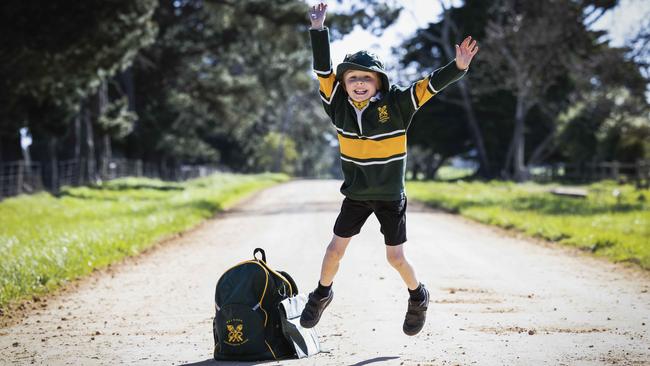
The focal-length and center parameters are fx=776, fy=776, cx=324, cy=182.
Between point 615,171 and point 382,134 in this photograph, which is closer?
point 382,134

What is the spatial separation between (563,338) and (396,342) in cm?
116

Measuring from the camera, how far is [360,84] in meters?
5.37

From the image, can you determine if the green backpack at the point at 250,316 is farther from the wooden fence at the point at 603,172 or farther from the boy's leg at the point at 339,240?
the wooden fence at the point at 603,172

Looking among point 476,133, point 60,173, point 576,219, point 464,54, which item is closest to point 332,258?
point 464,54

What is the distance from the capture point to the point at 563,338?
17.8ft

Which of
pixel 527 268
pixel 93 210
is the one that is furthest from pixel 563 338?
pixel 93 210

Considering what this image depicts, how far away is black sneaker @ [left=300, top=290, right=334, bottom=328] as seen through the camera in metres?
5.32

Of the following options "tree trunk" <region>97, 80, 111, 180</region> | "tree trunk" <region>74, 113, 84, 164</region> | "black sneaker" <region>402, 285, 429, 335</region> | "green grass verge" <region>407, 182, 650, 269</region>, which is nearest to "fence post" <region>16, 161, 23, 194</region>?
"tree trunk" <region>97, 80, 111, 180</region>

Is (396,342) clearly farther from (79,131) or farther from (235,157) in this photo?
(235,157)

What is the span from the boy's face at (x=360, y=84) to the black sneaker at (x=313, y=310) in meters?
1.43

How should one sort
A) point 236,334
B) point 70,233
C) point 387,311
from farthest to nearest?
1. point 70,233
2. point 387,311
3. point 236,334

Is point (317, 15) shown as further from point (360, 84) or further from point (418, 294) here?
point (418, 294)

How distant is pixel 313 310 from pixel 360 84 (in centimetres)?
161

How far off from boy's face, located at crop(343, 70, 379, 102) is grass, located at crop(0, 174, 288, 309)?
3994 millimetres
